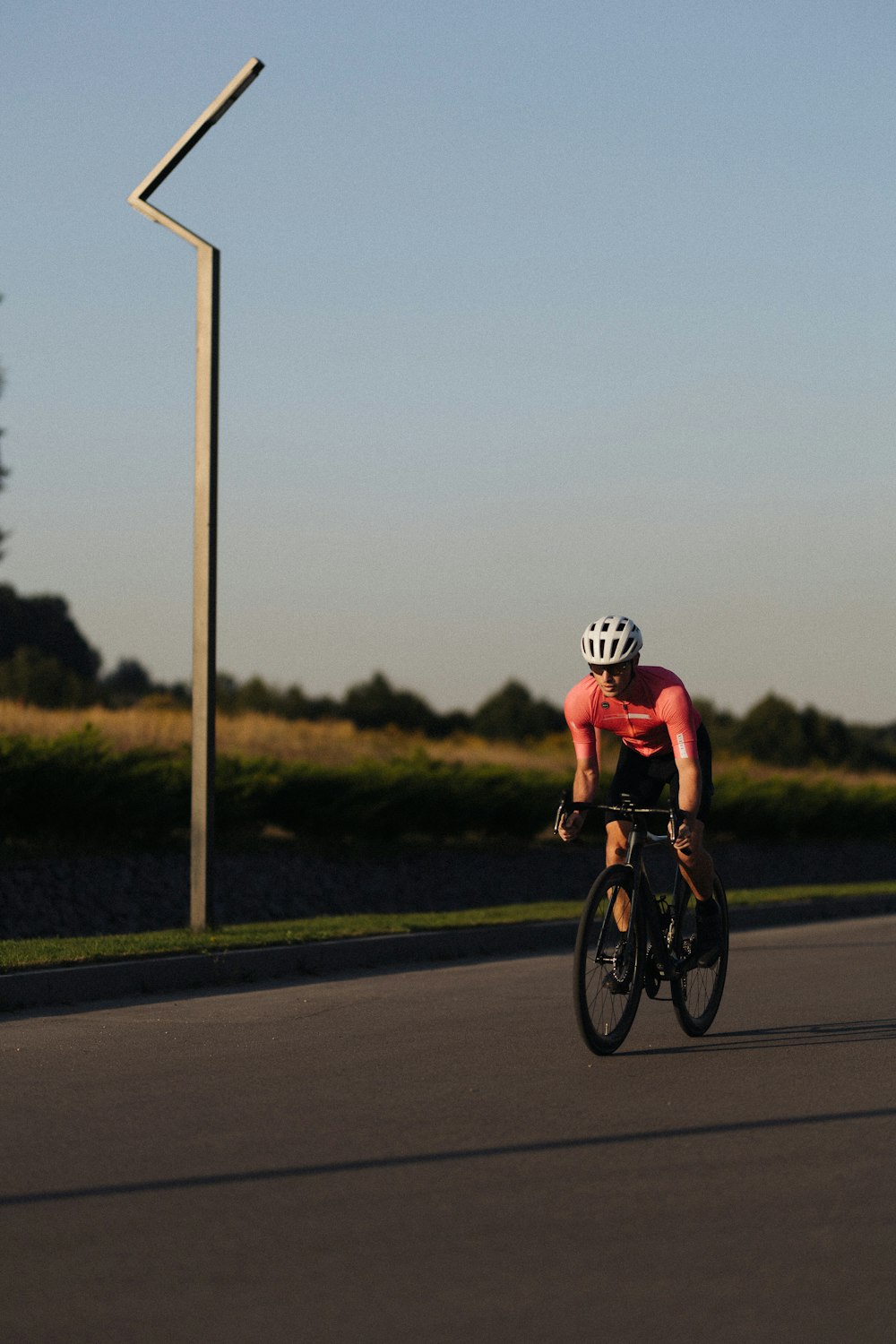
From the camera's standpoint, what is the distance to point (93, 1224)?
5.17 m

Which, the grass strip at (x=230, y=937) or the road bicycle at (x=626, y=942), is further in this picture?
the grass strip at (x=230, y=937)

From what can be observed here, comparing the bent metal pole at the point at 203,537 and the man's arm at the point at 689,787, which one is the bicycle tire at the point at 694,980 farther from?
the bent metal pole at the point at 203,537

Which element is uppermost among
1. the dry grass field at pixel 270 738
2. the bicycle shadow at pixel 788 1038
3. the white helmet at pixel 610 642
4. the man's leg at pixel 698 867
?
the dry grass field at pixel 270 738

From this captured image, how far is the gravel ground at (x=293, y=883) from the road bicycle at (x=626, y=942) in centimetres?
1043

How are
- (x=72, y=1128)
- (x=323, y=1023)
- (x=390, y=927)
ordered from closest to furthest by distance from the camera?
1. (x=72, y=1128)
2. (x=323, y=1023)
3. (x=390, y=927)

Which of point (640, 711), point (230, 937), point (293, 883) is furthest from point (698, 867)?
point (293, 883)

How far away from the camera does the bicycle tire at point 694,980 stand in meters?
8.75

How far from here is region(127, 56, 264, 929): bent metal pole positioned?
13742 millimetres

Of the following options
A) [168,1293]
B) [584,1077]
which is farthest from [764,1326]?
[584,1077]

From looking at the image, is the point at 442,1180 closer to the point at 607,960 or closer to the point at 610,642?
the point at 607,960

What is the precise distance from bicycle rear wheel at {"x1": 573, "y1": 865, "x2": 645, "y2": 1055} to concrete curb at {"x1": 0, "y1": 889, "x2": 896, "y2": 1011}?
386 cm

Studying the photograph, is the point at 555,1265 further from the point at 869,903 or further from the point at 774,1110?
the point at 869,903

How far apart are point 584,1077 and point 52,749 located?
45.0 ft

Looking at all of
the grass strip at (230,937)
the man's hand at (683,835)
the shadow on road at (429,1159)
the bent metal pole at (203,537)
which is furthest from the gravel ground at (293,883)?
the shadow on road at (429,1159)
